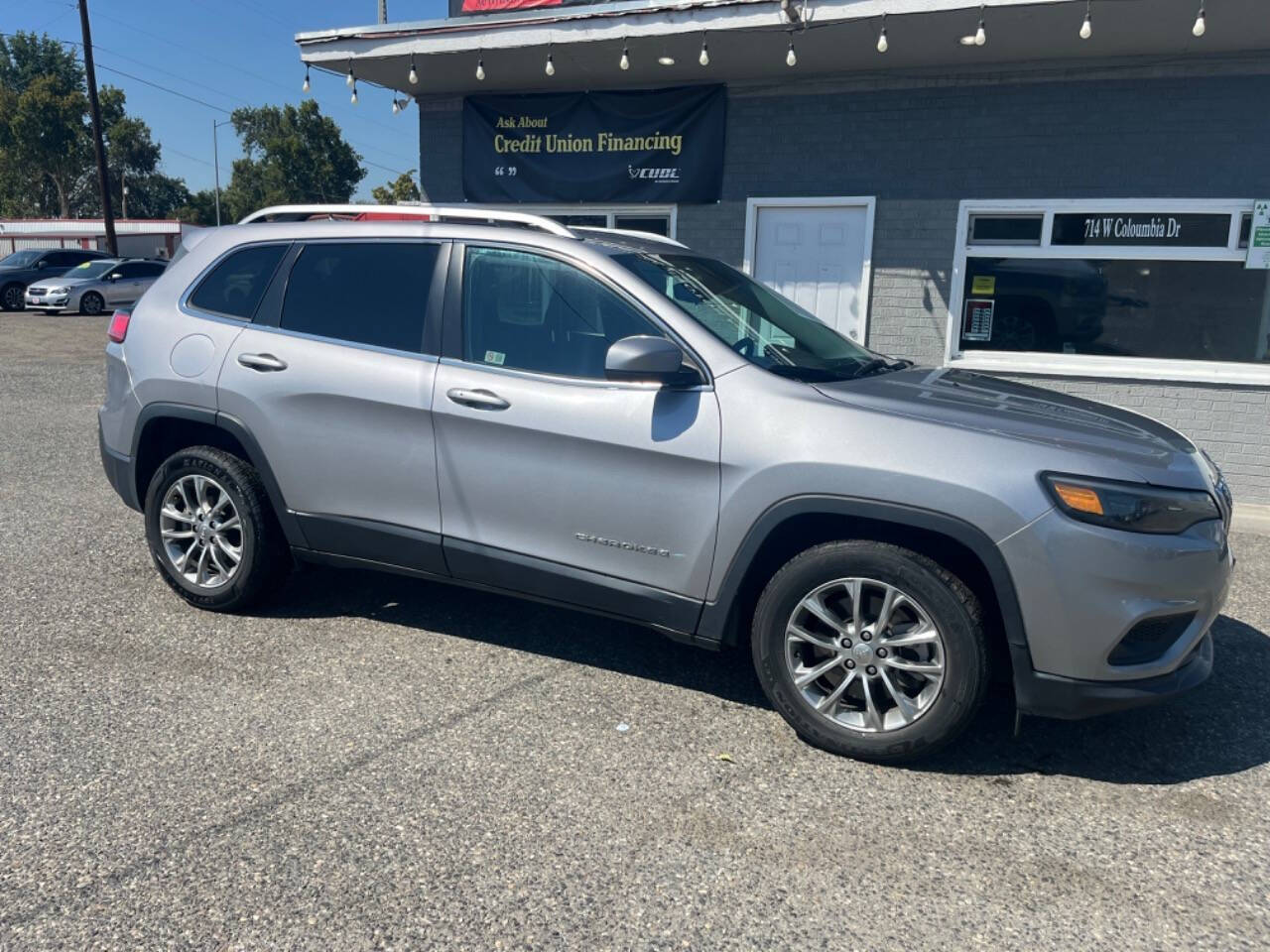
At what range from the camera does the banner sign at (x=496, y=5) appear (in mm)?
8086

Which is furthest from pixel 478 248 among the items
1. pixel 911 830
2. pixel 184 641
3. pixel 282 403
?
pixel 911 830

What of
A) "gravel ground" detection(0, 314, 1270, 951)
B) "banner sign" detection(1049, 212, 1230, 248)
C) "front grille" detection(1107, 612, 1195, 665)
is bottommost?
"gravel ground" detection(0, 314, 1270, 951)

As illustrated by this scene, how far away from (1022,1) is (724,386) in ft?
14.5

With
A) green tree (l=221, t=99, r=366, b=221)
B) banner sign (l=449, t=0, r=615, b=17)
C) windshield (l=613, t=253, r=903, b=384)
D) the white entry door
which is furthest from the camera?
green tree (l=221, t=99, r=366, b=221)

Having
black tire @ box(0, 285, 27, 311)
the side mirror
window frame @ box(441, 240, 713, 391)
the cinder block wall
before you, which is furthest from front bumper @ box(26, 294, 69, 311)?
the side mirror

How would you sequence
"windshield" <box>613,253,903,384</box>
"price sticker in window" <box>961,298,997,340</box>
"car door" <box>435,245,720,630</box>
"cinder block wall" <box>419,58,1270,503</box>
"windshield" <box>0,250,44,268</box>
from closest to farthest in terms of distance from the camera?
1. "car door" <box>435,245,720,630</box>
2. "windshield" <box>613,253,903,384</box>
3. "cinder block wall" <box>419,58,1270,503</box>
4. "price sticker in window" <box>961,298,997,340</box>
5. "windshield" <box>0,250,44,268</box>

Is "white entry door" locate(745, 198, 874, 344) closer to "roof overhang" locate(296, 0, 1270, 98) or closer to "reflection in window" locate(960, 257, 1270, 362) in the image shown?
"reflection in window" locate(960, 257, 1270, 362)

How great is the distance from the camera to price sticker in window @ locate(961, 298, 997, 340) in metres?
8.20

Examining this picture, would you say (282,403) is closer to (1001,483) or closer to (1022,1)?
(1001,483)

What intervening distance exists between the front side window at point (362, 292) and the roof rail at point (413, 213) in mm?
218

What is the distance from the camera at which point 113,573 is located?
17.0ft

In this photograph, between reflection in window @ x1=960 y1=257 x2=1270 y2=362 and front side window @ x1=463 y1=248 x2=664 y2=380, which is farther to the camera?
reflection in window @ x1=960 y1=257 x2=1270 y2=362

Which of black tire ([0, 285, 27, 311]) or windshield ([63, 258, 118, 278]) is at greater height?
windshield ([63, 258, 118, 278])

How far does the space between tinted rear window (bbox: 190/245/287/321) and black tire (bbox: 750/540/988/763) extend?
2.77m
